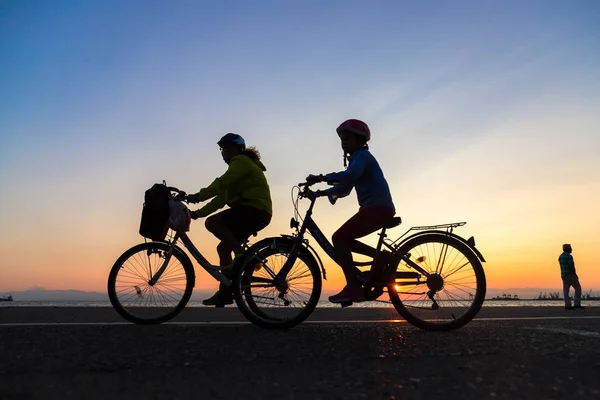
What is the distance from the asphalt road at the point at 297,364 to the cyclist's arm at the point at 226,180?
2.11 metres

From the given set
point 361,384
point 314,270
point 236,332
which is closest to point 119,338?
point 236,332

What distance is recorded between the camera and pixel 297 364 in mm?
3367

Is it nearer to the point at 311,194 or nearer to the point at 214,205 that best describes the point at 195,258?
the point at 214,205

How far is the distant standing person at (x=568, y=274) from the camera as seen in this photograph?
1498cm

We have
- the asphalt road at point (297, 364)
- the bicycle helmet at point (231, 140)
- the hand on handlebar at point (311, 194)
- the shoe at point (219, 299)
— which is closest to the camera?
the asphalt road at point (297, 364)

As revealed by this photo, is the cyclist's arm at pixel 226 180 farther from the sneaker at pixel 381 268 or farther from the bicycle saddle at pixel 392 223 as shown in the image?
the sneaker at pixel 381 268

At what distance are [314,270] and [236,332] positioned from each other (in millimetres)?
1094

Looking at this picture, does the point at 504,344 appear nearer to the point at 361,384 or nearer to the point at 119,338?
the point at 361,384

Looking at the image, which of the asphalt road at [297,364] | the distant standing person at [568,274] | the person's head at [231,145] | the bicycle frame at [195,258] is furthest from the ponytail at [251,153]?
the distant standing person at [568,274]

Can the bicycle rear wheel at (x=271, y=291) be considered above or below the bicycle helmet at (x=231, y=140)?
below

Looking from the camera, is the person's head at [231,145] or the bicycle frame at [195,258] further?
the person's head at [231,145]

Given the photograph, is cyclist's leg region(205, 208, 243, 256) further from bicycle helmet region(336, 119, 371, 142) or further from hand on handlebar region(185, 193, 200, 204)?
bicycle helmet region(336, 119, 371, 142)

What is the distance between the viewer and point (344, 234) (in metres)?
5.72

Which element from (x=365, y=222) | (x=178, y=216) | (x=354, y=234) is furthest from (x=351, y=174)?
(x=178, y=216)
